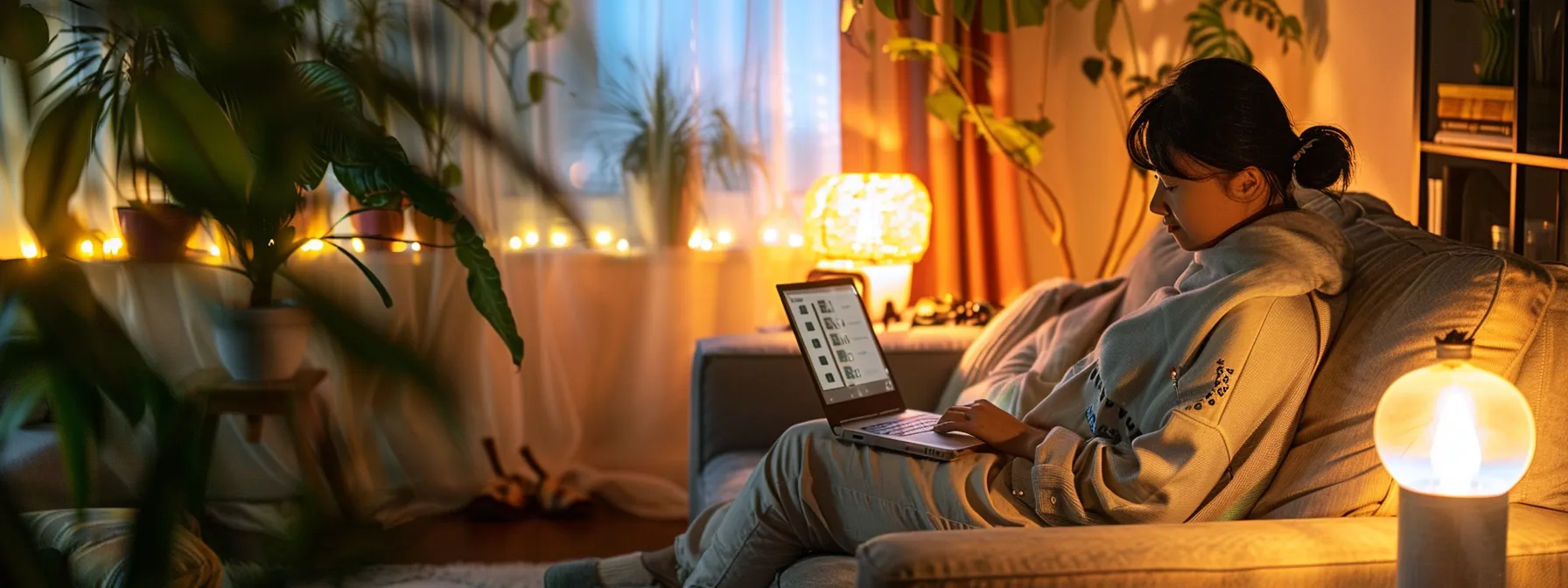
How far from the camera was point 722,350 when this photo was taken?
8.23ft

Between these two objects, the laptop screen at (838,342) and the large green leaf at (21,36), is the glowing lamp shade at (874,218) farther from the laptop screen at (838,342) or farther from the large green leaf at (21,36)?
the large green leaf at (21,36)

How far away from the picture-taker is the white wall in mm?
2863

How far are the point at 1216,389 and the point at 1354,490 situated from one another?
167mm

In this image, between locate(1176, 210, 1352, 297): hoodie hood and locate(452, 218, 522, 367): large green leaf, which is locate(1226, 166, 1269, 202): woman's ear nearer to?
locate(1176, 210, 1352, 297): hoodie hood

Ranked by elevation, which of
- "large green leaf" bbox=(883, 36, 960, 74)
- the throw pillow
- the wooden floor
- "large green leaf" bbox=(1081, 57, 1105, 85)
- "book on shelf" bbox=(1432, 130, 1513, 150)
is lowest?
the wooden floor

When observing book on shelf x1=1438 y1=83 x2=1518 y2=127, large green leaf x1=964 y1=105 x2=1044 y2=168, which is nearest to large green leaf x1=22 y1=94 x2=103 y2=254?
book on shelf x1=1438 y1=83 x2=1518 y2=127

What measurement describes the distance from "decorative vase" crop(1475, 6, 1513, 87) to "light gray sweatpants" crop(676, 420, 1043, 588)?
1051 mm

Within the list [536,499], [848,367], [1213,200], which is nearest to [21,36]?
[1213,200]

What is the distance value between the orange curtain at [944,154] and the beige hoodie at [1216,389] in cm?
200

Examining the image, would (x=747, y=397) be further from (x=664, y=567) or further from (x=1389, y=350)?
(x=1389, y=350)

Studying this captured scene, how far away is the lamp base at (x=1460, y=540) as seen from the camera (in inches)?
42.4

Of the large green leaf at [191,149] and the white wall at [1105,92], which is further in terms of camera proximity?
the white wall at [1105,92]

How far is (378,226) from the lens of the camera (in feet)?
2.33

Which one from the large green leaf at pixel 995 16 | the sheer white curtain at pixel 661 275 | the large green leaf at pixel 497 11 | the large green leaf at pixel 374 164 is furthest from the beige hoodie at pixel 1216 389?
the sheer white curtain at pixel 661 275
